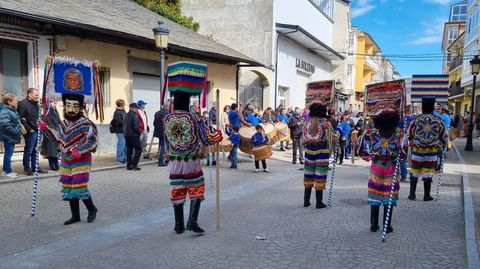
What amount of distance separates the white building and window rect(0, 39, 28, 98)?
11750 millimetres

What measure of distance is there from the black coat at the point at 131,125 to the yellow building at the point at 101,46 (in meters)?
2.76

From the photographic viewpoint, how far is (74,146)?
17.8 feet

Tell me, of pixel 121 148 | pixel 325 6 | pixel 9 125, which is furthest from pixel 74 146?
pixel 325 6

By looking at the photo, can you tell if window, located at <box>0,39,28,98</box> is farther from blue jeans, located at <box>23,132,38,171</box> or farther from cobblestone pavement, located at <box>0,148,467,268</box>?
cobblestone pavement, located at <box>0,148,467,268</box>

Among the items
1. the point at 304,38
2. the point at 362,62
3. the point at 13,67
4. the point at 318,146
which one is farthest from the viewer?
the point at 362,62

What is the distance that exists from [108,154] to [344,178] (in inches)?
299

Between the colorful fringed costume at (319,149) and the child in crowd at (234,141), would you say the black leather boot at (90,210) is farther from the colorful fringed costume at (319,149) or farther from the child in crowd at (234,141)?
the child in crowd at (234,141)

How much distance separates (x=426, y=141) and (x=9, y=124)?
8.29 m

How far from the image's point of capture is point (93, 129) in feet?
18.5

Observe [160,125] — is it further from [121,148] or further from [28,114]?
[28,114]

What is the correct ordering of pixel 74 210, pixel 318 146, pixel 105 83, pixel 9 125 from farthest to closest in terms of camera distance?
pixel 105 83 < pixel 9 125 < pixel 318 146 < pixel 74 210

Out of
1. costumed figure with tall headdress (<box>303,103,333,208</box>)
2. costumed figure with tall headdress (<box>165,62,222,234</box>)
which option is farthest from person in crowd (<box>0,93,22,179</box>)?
costumed figure with tall headdress (<box>303,103,333,208</box>)

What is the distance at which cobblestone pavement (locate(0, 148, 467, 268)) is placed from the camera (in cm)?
443

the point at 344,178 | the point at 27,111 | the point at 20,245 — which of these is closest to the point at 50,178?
the point at 27,111
